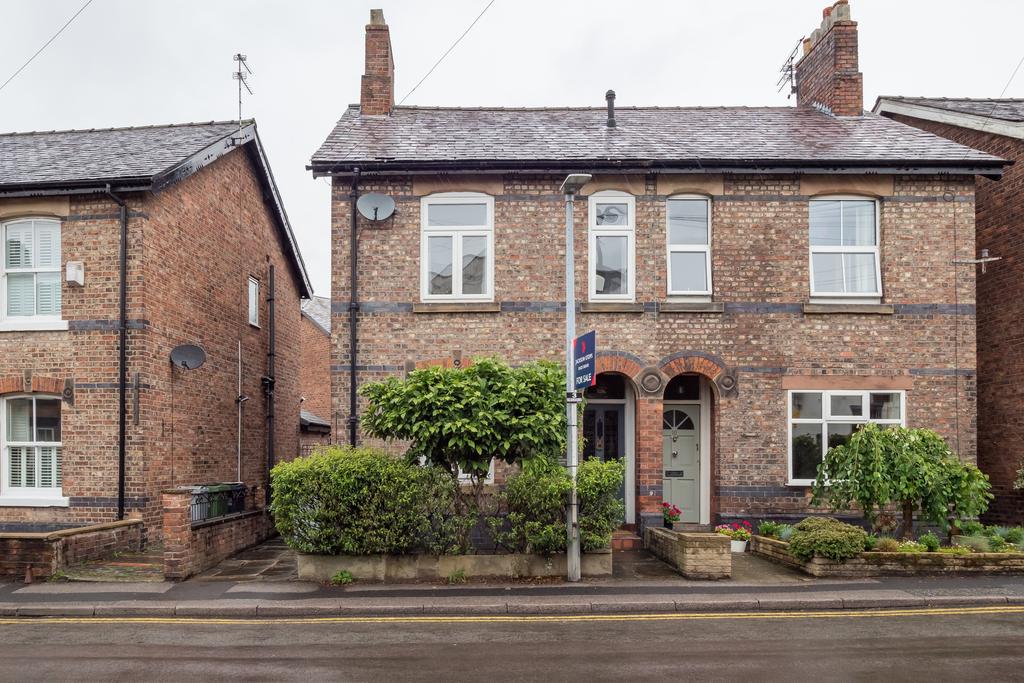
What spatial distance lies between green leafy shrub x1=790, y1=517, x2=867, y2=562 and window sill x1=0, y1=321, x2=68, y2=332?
12.8 meters

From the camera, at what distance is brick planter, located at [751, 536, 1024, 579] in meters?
10.8

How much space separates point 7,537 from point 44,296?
4674mm

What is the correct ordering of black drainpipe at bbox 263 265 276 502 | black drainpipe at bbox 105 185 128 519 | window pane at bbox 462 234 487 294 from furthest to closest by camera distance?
black drainpipe at bbox 263 265 276 502 < window pane at bbox 462 234 487 294 < black drainpipe at bbox 105 185 128 519

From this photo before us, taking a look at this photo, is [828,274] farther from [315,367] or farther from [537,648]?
[315,367]

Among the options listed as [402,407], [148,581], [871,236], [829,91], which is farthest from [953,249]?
[148,581]

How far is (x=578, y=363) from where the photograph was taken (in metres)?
10.4

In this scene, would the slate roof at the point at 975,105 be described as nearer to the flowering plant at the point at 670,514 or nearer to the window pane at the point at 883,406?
the window pane at the point at 883,406

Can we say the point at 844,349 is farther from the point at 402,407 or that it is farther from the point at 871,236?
the point at 402,407

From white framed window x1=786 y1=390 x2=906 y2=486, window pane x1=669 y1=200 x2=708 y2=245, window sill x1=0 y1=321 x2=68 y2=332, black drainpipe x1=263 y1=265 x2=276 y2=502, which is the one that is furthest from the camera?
black drainpipe x1=263 y1=265 x2=276 y2=502

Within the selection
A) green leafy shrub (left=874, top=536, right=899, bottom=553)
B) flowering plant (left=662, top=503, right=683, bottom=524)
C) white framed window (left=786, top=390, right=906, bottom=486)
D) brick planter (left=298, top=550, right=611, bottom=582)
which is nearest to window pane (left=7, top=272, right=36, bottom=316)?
brick planter (left=298, top=550, right=611, bottom=582)

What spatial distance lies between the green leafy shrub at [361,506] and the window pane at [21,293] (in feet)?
21.9

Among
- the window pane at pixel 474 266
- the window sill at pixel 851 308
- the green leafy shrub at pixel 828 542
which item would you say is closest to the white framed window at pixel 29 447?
the window pane at pixel 474 266

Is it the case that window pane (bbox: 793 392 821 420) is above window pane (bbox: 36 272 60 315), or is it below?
below

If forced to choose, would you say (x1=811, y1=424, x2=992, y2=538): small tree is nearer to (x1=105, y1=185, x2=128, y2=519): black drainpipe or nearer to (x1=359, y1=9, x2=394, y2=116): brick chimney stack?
(x1=359, y1=9, x2=394, y2=116): brick chimney stack
